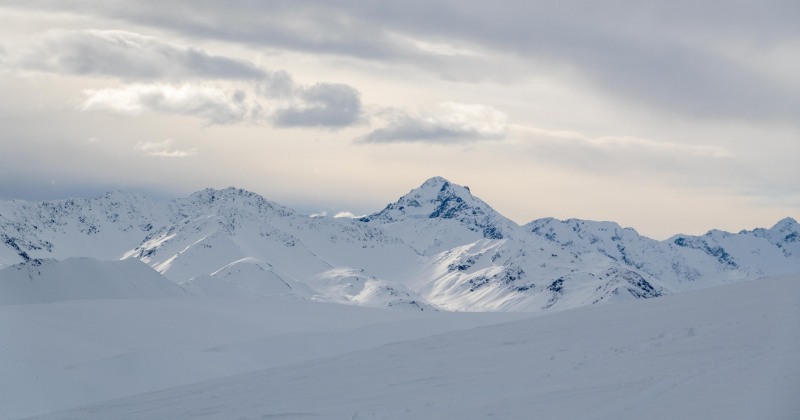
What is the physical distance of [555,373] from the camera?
23.1 m

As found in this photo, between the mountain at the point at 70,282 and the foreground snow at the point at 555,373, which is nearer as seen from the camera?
the foreground snow at the point at 555,373

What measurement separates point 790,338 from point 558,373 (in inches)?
245

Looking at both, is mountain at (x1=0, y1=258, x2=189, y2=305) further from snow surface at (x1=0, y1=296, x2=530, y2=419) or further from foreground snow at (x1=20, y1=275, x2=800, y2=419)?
foreground snow at (x1=20, y1=275, x2=800, y2=419)

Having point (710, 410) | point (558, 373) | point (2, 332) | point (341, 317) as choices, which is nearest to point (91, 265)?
point (341, 317)

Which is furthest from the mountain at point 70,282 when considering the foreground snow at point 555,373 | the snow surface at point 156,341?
the foreground snow at point 555,373

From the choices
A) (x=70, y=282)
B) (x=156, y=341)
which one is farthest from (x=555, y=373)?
(x=70, y=282)

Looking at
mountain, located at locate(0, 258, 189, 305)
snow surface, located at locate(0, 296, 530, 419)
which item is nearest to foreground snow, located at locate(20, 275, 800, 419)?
snow surface, located at locate(0, 296, 530, 419)

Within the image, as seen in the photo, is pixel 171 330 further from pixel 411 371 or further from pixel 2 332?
pixel 411 371

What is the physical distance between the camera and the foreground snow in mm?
18281

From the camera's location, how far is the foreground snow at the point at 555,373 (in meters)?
18.3

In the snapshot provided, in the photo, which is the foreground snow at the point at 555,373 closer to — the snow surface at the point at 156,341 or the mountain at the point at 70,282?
the snow surface at the point at 156,341

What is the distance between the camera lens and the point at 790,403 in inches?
623

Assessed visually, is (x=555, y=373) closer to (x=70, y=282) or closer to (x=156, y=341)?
(x=156, y=341)

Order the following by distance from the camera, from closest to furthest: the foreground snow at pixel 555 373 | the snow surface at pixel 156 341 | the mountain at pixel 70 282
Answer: the foreground snow at pixel 555 373, the snow surface at pixel 156 341, the mountain at pixel 70 282
